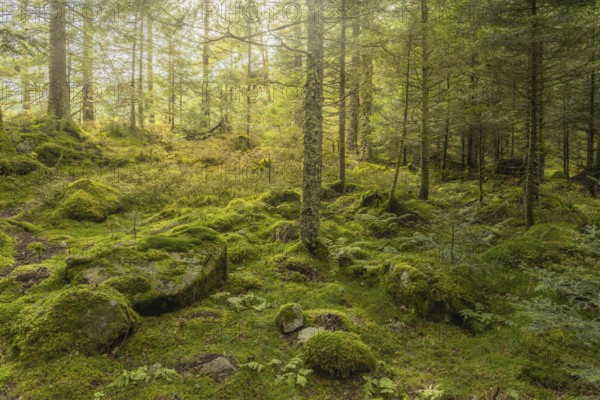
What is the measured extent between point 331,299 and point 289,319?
1.39 meters

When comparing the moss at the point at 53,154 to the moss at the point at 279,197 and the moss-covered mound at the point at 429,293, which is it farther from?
the moss-covered mound at the point at 429,293

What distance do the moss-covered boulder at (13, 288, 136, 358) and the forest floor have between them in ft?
0.19

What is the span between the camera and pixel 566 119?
51.2ft

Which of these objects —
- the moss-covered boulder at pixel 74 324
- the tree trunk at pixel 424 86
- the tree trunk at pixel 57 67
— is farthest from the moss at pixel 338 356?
the tree trunk at pixel 57 67

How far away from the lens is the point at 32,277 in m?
6.36

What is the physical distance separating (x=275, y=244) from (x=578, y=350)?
6333mm

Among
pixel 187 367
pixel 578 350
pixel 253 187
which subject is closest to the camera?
pixel 187 367

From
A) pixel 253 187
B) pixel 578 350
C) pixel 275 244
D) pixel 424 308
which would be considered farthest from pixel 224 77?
pixel 578 350

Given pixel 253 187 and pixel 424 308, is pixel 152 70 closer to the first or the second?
pixel 253 187

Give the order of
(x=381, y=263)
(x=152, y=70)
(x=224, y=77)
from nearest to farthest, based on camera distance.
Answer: (x=381, y=263)
(x=224, y=77)
(x=152, y=70)

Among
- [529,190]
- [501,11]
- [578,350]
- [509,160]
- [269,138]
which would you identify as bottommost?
[578,350]

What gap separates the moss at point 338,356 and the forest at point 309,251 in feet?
0.10

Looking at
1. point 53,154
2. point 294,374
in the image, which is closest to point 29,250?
point 294,374

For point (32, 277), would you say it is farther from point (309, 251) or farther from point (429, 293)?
point (429, 293)
